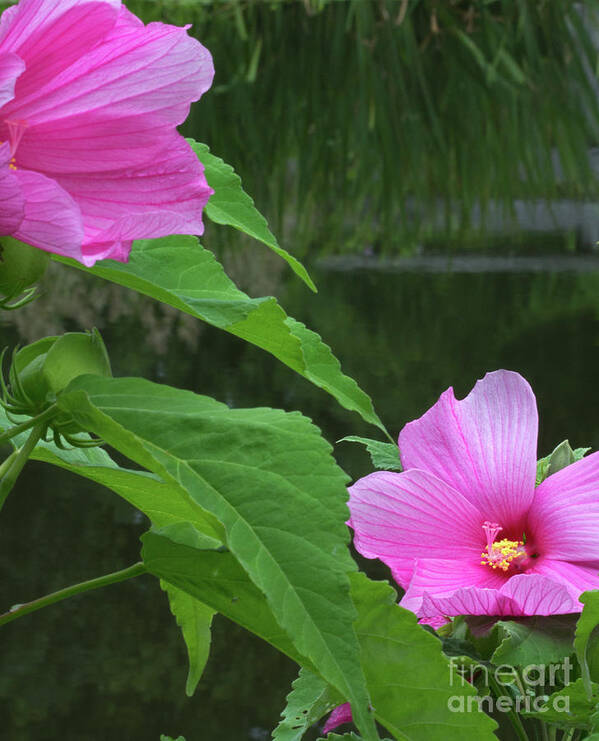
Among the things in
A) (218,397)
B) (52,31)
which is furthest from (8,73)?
(218,397)

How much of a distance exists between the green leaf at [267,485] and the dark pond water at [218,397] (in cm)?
75

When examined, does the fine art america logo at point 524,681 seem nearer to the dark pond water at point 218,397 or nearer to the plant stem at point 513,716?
the plant stem at point 513,716

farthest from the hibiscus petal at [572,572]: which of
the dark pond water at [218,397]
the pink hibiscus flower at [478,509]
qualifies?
the dark pond water at [218,397]

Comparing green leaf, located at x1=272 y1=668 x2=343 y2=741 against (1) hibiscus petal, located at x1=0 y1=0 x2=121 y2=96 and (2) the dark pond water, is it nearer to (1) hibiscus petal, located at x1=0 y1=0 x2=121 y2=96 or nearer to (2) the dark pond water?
(1) hibiscus petal, located at x1=0 y1=0 x2=121 y2=96

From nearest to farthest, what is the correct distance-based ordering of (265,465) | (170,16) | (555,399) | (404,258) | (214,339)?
(265,465) → (170,16) → (555,399) → (214,339) → (404,258)

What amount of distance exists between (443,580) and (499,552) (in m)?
0.01

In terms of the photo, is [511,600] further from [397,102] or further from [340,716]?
[397,102]

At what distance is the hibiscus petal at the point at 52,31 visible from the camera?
0.30 feet

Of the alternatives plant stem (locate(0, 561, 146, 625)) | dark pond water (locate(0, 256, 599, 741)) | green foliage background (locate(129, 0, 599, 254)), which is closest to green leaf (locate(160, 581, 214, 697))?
plant stem (locate(0, 561, 146, 625))

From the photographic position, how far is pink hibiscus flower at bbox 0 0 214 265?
0.09 metres

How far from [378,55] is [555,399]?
0.43m

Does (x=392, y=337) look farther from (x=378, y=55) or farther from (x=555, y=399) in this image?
(x=378, y=55)

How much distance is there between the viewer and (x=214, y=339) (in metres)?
1.27

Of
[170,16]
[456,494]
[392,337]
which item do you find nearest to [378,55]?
[170,16]
